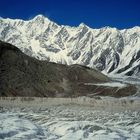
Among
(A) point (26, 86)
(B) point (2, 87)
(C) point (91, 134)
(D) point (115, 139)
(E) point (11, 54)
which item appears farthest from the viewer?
(E) point (11, 54)

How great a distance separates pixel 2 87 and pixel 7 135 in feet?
265

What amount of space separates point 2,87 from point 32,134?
80.3 metres

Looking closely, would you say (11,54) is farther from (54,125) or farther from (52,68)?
(54,125)

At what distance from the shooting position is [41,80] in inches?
4956

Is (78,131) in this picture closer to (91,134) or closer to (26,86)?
(91,134)

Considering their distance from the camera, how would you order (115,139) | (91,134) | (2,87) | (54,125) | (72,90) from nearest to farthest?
(115,139), (91,134), (54,125), (2,87), (72,90)

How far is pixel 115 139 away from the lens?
24484mm

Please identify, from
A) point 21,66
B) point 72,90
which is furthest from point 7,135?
point 72,90

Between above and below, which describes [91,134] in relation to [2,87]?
below

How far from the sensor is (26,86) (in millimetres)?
112938

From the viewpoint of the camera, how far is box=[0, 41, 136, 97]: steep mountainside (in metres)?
111

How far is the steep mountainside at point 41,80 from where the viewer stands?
365ft

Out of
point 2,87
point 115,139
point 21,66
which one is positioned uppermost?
point 21,66

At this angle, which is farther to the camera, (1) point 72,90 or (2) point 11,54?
(1) point 72,90
